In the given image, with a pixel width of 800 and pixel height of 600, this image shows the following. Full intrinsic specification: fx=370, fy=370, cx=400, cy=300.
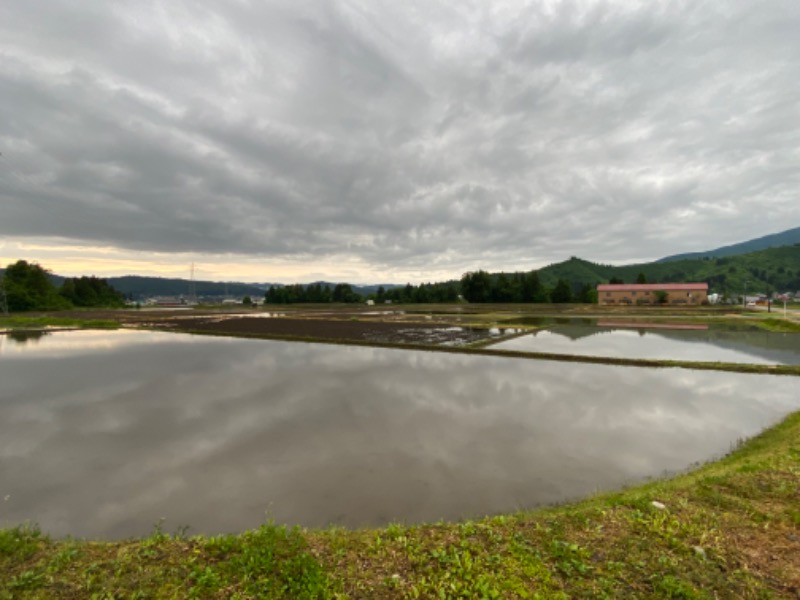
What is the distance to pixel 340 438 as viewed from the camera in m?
12.2

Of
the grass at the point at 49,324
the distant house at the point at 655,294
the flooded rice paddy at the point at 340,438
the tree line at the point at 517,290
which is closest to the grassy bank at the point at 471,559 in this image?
the flooded rice paddy at the point at 340,438

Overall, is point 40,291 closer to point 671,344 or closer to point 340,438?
point 340,438

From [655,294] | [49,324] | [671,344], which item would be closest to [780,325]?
[671,344]

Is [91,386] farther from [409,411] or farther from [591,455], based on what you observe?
[591,455]

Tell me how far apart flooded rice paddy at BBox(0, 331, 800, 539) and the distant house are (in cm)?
8789

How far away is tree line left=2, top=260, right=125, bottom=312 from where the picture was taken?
85188 millimetres

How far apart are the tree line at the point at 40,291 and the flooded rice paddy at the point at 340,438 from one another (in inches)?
3550

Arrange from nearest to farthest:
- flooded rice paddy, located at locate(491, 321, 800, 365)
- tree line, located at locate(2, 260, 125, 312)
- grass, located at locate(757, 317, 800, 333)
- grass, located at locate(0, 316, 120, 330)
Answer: flooded rice paddy, located at locate(491, 321, 800, 365)
grass, located at locate(757, 317, 800, 333)
grass, located at locate(0, 316, 120, 330)
tree line, located at locate(2, 260, 125, 312)

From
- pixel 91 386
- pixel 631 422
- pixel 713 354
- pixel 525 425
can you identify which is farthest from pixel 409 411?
pixel 713 354

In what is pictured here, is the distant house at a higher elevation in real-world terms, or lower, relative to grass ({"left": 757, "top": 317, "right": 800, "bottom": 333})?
higher

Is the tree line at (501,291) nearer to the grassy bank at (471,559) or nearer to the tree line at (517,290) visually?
the tree line at (517,290)

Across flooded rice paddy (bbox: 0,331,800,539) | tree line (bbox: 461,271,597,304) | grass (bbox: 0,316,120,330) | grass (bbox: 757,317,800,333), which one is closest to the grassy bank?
flooded rice paddy (bbox: 0,331,800,539)

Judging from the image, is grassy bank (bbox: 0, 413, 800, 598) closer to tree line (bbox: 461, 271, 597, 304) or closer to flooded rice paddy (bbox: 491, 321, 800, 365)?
flooded rice paddy (bbox: 491, 321, 800, 365)

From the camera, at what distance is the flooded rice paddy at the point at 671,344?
84.2 feet
